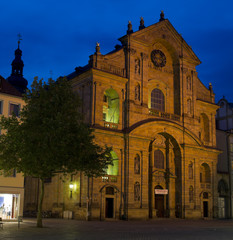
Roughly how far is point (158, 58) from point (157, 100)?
6.00m

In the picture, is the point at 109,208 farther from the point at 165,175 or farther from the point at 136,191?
the point at 165,175

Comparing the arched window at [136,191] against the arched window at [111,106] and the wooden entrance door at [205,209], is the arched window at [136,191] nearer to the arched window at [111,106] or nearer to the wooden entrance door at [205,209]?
the arched window at [111,106]

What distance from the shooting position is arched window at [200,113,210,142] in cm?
5893

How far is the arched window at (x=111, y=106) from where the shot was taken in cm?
4751

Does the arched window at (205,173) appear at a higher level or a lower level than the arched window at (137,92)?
lower

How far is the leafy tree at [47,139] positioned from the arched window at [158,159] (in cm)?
2010

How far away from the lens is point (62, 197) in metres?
46.1

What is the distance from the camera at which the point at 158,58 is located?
178 ft

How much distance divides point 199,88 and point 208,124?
18.5 ft

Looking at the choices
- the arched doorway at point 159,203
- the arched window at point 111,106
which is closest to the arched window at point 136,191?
the arched doorway at point 159,203

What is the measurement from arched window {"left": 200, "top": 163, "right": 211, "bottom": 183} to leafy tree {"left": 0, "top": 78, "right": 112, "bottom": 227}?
29120 millimetres

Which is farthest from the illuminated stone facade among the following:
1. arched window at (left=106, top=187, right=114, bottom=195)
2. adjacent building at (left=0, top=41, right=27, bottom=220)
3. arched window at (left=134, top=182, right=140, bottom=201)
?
arched window at (left=134, top=182, right=140, bottom=201)

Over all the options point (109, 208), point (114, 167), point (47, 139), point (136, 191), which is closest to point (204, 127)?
point (136, 191)

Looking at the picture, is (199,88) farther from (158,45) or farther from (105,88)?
(105,88)
